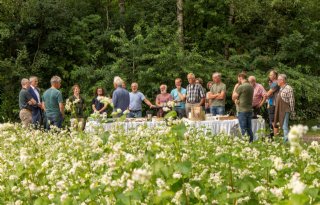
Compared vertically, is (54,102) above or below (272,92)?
below

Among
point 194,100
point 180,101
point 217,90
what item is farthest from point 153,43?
point 217,90

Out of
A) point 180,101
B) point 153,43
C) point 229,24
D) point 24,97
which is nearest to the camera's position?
point 24,97

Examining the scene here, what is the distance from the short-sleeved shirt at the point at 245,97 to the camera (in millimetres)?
11461

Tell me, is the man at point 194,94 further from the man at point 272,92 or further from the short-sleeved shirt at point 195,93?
the man at point 272,92

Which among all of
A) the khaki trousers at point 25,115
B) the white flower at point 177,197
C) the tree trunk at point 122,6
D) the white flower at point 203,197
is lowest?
the white flower at point 203,197

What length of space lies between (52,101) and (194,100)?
3.34 metres

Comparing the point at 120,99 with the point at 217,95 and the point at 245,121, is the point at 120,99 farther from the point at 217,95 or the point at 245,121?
the point at 245,121

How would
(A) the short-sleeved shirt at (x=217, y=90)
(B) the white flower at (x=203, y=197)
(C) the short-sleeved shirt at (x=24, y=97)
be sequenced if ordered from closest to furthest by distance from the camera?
(B) the white flower at (x=203, y=197), (C) the short-sleeved shirt at (x=24, y=97), (A) the short-sleeved shirt at (x=217, y=90)

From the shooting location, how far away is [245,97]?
11453mm

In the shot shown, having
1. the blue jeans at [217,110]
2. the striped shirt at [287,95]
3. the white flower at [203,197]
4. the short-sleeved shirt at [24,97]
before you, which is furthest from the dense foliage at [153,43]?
the white flower at [203,197]

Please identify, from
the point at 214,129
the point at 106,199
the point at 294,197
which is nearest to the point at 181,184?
the point at 106,199

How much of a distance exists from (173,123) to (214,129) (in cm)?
758

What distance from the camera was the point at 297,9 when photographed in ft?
78.9

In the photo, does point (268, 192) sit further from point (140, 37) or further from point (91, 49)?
point (91, 49)
